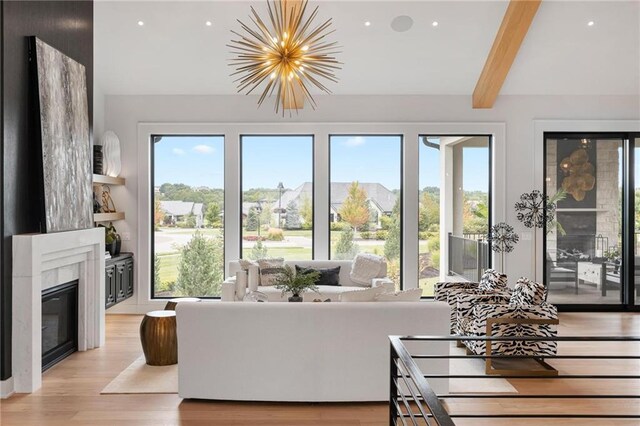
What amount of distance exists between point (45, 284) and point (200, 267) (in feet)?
10.5

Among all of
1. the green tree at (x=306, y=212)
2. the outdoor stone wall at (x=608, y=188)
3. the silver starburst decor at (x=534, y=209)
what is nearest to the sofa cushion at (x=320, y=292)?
the green tree at (x=306, y=212)

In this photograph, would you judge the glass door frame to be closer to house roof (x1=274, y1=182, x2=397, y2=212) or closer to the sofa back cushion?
house roof (x1=274, y1=182, x2=397, y2=212)

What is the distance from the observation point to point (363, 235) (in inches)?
315

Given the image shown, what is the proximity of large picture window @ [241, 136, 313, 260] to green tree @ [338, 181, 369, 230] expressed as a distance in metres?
0.53

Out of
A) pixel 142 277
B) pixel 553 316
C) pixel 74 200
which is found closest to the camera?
pixel 553 316

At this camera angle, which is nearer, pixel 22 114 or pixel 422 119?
pixel 22 114

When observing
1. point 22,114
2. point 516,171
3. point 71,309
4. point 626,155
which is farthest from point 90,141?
point 626,155

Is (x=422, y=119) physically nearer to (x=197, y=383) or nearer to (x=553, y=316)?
(x=553, y=316)

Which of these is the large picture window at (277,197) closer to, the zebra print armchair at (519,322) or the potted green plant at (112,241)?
the potted green plant at (112,241)

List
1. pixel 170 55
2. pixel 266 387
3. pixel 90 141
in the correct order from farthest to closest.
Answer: pixel 170 55 → pixel 90 141 → pixel 266 387

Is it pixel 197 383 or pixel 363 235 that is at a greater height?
pixel 363 235

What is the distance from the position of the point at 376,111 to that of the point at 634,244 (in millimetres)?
4396

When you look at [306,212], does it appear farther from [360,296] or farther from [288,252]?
[360,296]

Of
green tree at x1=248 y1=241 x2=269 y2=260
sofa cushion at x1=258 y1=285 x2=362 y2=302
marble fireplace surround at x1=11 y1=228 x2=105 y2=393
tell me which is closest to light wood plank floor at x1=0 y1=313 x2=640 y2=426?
marble fireplace surround at x1=11 y1=228 x2=105 y2=393
